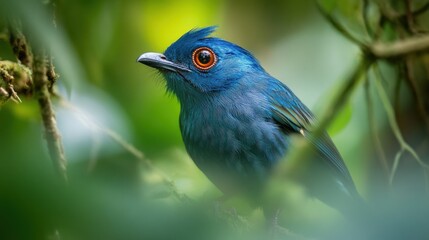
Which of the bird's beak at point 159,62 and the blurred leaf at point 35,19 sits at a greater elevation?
the bird's beak at point 159,62

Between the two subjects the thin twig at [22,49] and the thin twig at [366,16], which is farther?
the thin twig at [366,16]

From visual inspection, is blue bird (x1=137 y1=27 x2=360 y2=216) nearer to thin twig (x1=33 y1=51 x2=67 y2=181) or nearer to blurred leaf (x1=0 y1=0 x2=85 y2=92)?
thin twig (x1=33 y1=51 x2=67 y2=181)

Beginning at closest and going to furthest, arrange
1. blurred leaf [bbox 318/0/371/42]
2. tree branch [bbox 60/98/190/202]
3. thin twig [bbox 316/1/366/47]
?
1. tree branch [bbox 60/98/190/202]
2. thin twig [bbox 316/1/366/47]
3. blurred leaf [bbox 318/0/371/42]

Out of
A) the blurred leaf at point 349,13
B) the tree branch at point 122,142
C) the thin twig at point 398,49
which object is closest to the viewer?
the tree branch at point 122,142

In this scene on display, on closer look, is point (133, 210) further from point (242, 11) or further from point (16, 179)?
point (242, 11)

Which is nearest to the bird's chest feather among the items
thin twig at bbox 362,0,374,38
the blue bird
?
the blue bird

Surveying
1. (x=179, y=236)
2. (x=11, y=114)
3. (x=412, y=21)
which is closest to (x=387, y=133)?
(x=412, y=21)

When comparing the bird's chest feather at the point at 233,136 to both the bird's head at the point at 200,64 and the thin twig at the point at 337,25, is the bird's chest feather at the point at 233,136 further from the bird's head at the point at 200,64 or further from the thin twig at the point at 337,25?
the thin twig at the point at 337,25

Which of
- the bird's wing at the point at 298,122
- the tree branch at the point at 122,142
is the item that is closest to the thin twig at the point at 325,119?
the tree branch at the point at 122,142

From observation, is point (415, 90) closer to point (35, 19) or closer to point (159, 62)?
point (159, 62)
